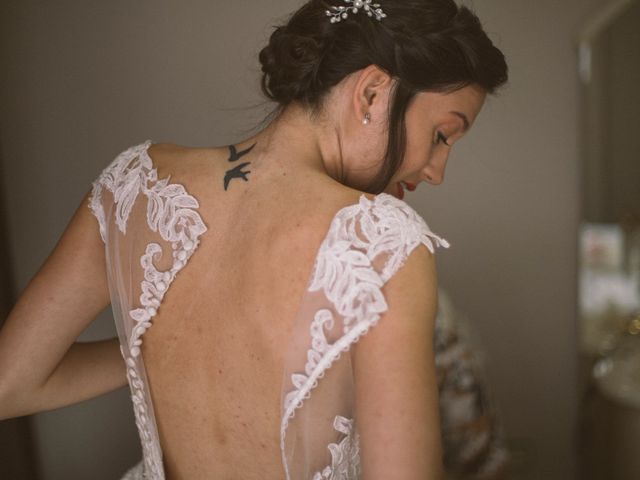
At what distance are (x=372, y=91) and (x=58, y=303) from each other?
620mm

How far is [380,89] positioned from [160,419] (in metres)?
0.62

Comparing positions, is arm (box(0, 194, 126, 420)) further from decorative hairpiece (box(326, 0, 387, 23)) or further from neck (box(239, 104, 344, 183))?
decorative hairpiece (box(326, 0, 387, 23))

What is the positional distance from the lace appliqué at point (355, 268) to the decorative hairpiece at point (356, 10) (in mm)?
321

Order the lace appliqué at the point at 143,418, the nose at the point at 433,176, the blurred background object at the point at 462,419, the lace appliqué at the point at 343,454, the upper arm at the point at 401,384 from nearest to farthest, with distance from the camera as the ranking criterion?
the upper arm at the point at 401,384
the lace appliqué at the point at 343,454
the lace appliqué at the point at 143,418
the nose at the point at 433,176
the blurred background object at the point at 462,419

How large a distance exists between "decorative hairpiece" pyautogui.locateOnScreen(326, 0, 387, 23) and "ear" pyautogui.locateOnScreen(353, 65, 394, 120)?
92 mm

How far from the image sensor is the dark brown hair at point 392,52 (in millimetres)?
864

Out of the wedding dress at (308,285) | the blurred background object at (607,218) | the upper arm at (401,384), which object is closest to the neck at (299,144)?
the wedding dress at (308,285)

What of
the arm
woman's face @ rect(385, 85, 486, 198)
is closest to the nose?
woman's face @ rect(385, 85, 486, 198)

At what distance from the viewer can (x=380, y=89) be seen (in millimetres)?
874

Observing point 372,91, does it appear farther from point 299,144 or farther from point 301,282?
point 301,282

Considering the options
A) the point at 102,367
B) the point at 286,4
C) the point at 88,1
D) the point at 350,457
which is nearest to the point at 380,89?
the point at 350,457

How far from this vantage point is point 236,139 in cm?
198

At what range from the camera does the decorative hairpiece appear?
0.88m

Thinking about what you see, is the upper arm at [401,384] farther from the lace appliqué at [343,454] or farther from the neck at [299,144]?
the neck at [299,144]
